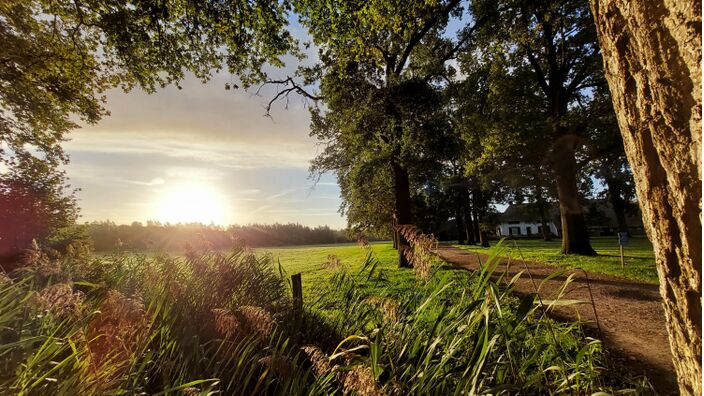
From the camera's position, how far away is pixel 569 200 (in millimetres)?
16734

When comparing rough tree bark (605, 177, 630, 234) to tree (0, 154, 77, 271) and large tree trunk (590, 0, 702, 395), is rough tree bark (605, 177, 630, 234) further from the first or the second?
tree (0, 154, 77, 271)

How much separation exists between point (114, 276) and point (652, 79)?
6560 millimetres

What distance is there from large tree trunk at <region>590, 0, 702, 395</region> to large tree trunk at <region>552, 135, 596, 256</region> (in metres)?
18.3

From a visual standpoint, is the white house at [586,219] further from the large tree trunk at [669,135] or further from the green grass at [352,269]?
the large tree trunk at [669,135]

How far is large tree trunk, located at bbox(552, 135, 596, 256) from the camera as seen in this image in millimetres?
16406

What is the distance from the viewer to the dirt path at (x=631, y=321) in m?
4.02

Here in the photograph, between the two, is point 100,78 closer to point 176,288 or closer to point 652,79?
point 176,288

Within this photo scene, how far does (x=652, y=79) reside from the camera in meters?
1.32

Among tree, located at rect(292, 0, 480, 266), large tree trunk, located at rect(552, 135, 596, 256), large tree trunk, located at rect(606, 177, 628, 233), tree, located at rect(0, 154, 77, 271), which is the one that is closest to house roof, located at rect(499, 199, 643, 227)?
large tree trunk, located at rect(606, 177, 628, 233)

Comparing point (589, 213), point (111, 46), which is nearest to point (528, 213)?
point (589, 213)

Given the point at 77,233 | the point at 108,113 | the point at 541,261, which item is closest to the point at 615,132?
the point at 541,261

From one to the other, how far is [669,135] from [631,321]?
6.91m

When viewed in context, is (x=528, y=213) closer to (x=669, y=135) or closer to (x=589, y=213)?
(x=589, y=213)

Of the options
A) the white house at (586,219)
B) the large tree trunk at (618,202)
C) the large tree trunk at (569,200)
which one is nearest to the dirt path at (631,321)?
the large tree trunk at (569,200)
